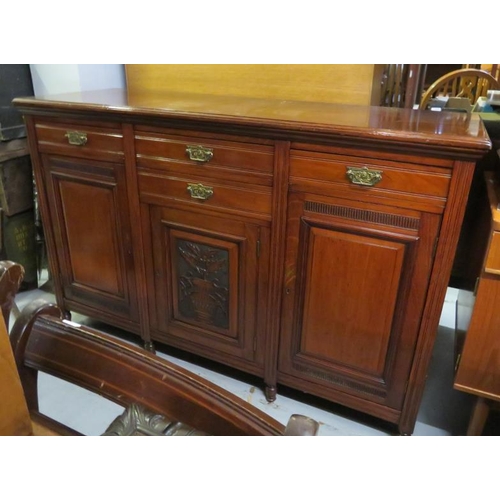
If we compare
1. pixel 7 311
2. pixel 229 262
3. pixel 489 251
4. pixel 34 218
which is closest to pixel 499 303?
pixel 489 251

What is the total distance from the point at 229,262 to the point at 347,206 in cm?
43

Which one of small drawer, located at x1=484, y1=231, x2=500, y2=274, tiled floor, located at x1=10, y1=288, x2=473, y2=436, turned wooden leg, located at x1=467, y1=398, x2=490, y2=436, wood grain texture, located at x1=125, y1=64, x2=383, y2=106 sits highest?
wood grain texture, located at x1=125, y1=64, x2=383, y2=106

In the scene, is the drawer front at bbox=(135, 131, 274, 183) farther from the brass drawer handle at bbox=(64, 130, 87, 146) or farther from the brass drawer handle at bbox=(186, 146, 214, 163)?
the brass drawer handle at bbox=(64, 130, 87, 146)

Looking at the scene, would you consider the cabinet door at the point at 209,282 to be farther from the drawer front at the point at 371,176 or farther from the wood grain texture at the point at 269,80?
the wood grain texture at the point at 269,80

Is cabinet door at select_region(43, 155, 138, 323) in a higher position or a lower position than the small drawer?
lower

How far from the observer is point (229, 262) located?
1.43 m

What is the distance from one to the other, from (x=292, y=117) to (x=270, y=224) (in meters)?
0.30

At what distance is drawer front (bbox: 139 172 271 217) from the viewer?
1.29 metres

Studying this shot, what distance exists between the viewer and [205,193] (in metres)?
1.36

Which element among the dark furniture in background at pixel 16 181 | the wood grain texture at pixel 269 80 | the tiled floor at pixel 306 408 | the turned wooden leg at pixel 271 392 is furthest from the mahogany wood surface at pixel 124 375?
the dark furniture in background at pixel 16 181

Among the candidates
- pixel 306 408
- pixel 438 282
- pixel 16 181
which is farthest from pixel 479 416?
pixel 16 181

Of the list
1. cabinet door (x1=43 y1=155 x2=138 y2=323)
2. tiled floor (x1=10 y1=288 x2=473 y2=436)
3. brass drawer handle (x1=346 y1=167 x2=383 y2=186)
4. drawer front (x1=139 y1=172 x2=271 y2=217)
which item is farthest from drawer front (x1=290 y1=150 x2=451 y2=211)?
tiled floor (x1=10 y1=288 x2=473 y2=436)

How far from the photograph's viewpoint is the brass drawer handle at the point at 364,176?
1113mm

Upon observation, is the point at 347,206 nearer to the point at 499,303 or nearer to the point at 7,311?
the point at 499,303
